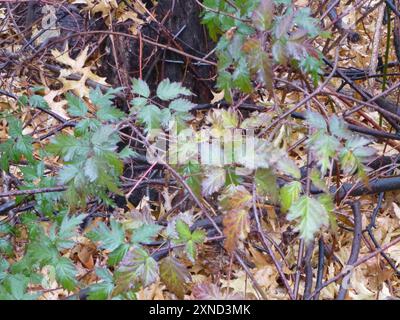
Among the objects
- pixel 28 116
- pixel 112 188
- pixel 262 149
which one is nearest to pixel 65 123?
pixel 28 116

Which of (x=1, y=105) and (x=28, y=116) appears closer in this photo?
(x=28, y=116)

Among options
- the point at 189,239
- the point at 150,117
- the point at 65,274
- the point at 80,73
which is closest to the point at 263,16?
the point at 150,117

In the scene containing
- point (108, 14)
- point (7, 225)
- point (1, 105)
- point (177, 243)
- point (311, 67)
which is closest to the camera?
point (177, 243)

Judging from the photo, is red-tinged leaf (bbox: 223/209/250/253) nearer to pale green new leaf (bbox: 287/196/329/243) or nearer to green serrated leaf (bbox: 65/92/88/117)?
pale green new leaf (bbox: 287/196/329/243)

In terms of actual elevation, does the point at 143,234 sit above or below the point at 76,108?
below

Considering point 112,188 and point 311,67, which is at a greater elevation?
point 311,67

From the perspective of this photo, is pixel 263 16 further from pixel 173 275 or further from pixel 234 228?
pixel 173 275

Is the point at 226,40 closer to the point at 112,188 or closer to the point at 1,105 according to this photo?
the point at 112,188

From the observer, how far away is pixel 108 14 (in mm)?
2443

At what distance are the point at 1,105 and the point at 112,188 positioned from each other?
1830mm

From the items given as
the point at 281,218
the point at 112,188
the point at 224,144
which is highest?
the point at 224,144

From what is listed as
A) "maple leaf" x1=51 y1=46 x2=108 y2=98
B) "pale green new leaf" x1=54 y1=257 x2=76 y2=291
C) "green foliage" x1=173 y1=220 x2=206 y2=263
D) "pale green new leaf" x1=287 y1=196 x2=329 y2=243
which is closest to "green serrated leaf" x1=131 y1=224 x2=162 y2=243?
"green foliage" x1=173 y1=220 x2=206 y2=263

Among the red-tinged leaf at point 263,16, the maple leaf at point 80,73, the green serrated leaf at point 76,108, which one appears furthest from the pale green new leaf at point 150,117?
the maple leaf at point 80,73

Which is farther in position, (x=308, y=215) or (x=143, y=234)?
(x=143, y=234)
